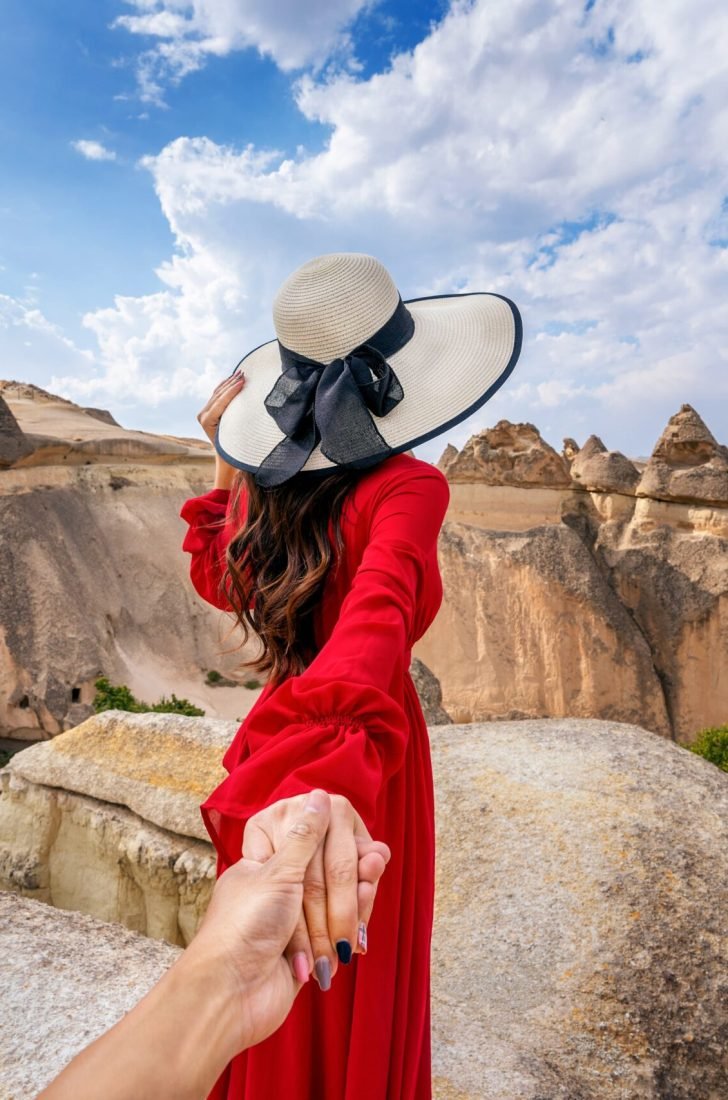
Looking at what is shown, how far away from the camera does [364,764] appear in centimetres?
109

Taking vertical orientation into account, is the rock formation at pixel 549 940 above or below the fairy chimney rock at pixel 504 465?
below

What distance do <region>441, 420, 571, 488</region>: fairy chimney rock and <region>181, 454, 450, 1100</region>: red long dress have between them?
8.60 metres

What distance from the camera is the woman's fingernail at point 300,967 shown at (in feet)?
2.77

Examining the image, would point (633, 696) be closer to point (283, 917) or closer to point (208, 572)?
point (208, 572)

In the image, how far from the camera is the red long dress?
113 cm

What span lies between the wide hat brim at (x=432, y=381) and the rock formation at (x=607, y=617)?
816 centimetres

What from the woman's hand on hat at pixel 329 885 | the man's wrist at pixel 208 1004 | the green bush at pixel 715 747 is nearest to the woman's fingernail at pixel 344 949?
the woman's hand on hat at pixel 329 885

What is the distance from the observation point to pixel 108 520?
54.2 feet

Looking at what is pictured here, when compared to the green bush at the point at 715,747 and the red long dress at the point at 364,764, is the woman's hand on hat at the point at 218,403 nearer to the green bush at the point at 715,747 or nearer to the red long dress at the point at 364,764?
the red long dress at the point at 364,764

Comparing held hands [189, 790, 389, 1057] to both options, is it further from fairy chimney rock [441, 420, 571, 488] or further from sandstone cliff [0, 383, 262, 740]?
sandstone cliff [0, 383, 262, 740]

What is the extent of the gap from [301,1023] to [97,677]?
1195 centimetres

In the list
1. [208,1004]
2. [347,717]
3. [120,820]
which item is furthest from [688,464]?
[208,1004]

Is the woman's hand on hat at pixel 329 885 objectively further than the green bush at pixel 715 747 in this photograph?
No

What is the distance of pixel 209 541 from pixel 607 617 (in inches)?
337
